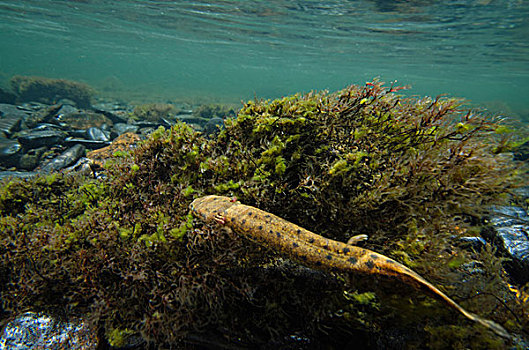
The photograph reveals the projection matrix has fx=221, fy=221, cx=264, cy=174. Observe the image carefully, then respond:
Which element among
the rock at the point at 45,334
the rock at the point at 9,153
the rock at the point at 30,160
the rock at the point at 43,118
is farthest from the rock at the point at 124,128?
the rock at the point at 45,334

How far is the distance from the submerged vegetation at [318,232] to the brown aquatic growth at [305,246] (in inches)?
8.6

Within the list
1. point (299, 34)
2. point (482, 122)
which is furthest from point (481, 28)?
point (482, 122)

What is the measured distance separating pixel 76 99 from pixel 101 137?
20.8 metres

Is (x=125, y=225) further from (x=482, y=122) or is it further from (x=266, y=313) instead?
(x=482, y=122)

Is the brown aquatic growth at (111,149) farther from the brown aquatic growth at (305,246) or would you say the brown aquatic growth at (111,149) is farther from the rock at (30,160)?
the brown aquatic growth at (305,246)

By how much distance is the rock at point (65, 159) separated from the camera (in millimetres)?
7699

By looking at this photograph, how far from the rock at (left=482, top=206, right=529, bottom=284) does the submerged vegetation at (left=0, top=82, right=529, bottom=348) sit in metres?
1.74

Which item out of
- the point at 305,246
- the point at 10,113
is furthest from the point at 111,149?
the point at 10,113

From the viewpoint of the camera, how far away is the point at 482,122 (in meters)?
3.00

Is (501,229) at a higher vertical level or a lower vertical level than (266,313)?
Answer: higher

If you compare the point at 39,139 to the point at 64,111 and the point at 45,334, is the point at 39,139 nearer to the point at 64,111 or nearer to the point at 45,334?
the point at 64,111

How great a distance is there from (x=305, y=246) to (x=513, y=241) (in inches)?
209

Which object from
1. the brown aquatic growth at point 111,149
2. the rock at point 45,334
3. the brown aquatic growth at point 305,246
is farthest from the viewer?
the brown aquatic growth at point 111,149

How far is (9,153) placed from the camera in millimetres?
9211
